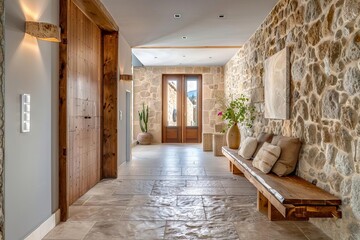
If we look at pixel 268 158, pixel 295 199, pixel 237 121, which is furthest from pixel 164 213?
pixel 237 121

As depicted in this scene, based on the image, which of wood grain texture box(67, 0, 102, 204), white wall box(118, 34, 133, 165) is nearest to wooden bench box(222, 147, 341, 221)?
wood grain texture box(67, 0, 102, 204)

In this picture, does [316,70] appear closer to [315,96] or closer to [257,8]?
[315,96]

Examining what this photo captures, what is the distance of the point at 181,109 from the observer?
34.1ft

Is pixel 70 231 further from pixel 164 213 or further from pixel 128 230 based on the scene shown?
pixel 164 213

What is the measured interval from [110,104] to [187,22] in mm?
1876

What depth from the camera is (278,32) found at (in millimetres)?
4055

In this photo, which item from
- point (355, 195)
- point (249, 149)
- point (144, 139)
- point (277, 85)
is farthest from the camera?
point (144, 139)

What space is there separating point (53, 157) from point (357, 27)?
2.85 meters

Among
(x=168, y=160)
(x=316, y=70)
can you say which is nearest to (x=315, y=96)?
(x=316, y=70)

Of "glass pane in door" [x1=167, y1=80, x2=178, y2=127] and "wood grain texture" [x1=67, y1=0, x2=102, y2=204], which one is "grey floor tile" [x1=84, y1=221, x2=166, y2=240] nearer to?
"wood grain texture" [x1=67, y1=0, x2=102, y2=204]

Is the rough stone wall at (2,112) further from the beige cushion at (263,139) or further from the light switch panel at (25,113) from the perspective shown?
the beige cushion at (263,139)

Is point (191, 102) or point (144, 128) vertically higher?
point (191, 102)

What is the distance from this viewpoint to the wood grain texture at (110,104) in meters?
4.92

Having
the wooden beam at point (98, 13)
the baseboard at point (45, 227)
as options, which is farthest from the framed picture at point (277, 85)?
the baseboard at point (45, 227)
